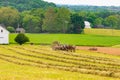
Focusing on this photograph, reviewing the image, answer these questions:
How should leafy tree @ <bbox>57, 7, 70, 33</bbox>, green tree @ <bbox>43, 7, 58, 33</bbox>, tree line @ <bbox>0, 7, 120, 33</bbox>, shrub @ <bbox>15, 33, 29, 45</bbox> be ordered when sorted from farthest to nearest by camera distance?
green tree @ <bbox>43, 7, 58, 33</bbox>
leafy tree @ <bbox>57, 7, 70, 33</bbox>
tree line @ <bbox>0, 7, 120, 33</bbox>
shrub @ <bbox>15, 33, 29, 45</bbox>

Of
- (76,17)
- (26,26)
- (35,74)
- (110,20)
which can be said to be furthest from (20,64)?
(110,20)

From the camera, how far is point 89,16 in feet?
654

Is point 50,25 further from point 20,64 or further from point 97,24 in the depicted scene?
point 20,64

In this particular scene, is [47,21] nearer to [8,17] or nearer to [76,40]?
[8,17]

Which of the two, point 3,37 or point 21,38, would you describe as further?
point 3,37

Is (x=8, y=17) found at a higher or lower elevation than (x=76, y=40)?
higher

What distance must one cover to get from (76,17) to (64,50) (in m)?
83.3

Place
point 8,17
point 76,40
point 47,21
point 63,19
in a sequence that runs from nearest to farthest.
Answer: point 76,40
point 63,19
point 47,21
point 8,17

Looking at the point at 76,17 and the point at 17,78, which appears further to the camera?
the point at 76,17

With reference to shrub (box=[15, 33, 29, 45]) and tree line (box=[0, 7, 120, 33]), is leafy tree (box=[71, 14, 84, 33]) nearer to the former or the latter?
tree line (box=[0, 7, 120, 33])

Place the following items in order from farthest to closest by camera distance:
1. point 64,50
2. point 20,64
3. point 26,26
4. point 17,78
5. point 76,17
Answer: point 26,26, point 76,17, point 64,50, point 20,64, point 17,78

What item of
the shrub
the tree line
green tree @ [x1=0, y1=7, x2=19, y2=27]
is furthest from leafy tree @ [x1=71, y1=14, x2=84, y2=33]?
the shrub

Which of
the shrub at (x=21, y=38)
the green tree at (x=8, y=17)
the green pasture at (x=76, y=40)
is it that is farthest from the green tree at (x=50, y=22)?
the shrub at (x=21, y=38)

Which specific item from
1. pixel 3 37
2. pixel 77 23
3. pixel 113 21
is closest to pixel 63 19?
pixel 77 23
